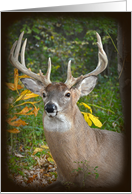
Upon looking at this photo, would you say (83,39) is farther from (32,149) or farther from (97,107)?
(32,149)

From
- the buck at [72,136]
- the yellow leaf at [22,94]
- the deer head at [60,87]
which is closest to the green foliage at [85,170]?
the buck at [72,136]

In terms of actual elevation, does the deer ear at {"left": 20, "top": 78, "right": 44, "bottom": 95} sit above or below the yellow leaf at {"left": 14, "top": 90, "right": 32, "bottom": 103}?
above

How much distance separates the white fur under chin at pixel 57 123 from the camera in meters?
3.26

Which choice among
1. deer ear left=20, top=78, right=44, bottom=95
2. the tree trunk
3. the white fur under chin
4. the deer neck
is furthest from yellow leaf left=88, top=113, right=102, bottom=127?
deer ear left=20, top=78, right=44, bottom=95

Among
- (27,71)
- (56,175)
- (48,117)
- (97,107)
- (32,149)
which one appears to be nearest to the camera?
(48,117)

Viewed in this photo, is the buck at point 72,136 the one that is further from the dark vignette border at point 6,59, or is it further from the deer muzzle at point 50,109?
the dark vignette border at point 6,59

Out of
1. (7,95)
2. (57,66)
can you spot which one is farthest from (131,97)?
(7,95)

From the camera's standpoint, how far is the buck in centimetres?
329

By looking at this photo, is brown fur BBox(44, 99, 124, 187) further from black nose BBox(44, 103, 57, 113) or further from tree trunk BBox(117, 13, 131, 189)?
black nose BBox(44, 103, 57, 113)

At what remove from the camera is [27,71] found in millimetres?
3564

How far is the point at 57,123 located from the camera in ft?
10.8

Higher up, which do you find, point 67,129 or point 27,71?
point 27,71

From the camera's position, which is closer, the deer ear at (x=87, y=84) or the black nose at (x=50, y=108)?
the black nose at (x=50, y=108)

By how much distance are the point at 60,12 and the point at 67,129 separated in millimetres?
1479
